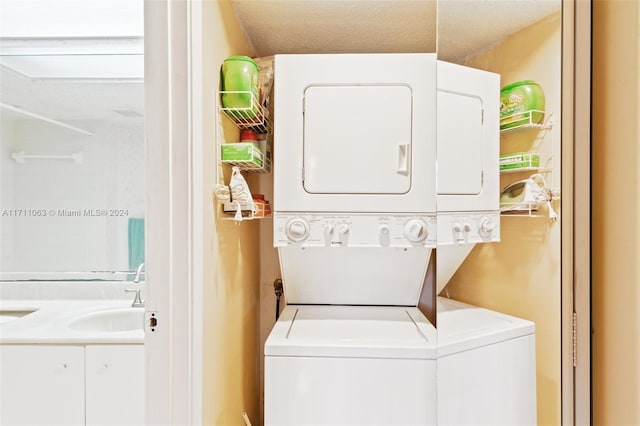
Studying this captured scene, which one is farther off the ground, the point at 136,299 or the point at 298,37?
the point at 298,37

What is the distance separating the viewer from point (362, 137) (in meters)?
1.61

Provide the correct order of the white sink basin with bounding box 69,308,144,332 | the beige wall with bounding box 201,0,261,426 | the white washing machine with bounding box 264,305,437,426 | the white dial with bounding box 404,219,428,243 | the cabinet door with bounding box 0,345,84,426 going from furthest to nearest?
the white sink basin with bounding box 69,308,144,332 → the cabinet door with bounding box 0,345,84,426 → the white dial with bounding box 404,219,428,243 → the white washing machine with bounding box 264,305,437,426 → the beige wall with bounding box 201,0,261,426

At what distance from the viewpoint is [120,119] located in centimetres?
252

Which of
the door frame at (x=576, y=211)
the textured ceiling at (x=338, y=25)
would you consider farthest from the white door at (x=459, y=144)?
the textured ceiling at (x=338, y=25)

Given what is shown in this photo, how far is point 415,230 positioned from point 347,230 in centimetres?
32

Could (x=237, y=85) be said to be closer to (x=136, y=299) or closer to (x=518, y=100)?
(x=518, y=100)

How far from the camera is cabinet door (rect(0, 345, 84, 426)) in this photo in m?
1.96

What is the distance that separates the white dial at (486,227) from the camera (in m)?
0.69

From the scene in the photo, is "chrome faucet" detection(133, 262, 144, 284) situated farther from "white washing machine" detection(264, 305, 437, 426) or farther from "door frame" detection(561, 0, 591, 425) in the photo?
"door frame" detection(561, 0, 591, 425)

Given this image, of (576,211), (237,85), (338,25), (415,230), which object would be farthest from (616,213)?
(338,25)

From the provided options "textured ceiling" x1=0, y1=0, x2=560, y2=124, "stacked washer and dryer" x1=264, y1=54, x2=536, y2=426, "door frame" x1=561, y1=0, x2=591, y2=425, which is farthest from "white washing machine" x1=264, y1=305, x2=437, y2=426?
"textured ceiling" x1=0, y1=0, x2=560, y2=124

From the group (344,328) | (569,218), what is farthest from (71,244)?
(569,218)

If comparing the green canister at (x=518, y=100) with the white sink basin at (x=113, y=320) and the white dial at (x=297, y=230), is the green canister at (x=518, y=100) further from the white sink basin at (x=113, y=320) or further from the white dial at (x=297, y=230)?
the white sink basin at (x=113, y=320)

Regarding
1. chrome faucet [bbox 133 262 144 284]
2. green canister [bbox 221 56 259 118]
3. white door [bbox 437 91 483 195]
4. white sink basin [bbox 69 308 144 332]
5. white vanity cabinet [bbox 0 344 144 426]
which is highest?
green canister [bbox 221 56 259 118]
